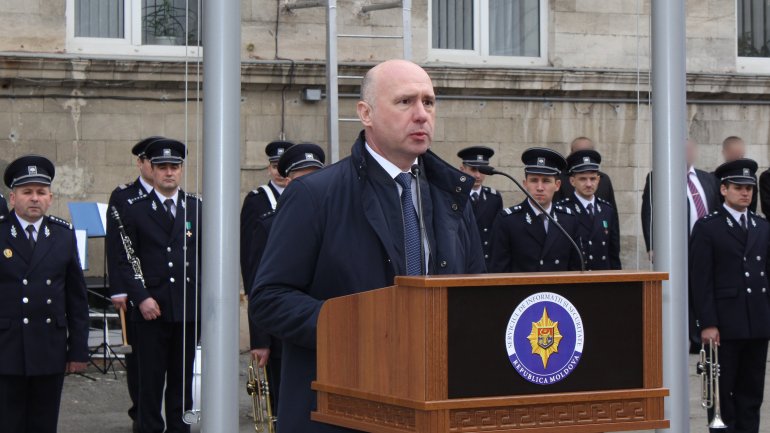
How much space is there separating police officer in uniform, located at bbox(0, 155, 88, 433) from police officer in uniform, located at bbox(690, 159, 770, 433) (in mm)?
4056

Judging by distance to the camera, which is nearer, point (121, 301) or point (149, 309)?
point (149, 309)

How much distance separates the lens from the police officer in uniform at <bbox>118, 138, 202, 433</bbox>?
960cm

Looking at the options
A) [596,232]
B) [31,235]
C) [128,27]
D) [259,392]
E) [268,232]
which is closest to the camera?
[31,235]

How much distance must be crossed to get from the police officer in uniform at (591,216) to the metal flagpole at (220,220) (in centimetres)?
572

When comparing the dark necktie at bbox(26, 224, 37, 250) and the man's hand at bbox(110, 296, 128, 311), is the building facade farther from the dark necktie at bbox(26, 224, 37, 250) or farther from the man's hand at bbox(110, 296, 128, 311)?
the dark necktie at bbox(26, 224, 37, 250)

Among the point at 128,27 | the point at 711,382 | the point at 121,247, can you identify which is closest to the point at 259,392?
the point at 121,247

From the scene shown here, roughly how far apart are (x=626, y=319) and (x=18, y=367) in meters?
5.37

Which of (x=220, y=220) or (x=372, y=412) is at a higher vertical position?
(x=220, y=220)

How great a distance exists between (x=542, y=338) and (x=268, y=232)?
5499mm

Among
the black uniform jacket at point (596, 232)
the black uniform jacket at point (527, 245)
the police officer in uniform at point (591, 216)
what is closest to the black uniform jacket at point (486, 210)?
the police officer in uniform at point (591, 216)

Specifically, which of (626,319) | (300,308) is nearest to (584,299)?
(626,319)

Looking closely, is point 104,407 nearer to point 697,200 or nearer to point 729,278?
point 729,278

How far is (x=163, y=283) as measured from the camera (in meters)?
9.71

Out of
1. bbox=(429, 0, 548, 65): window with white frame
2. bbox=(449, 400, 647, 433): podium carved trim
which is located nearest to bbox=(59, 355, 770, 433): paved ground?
bbox=(429, 0, 548, 65): window with white frame
